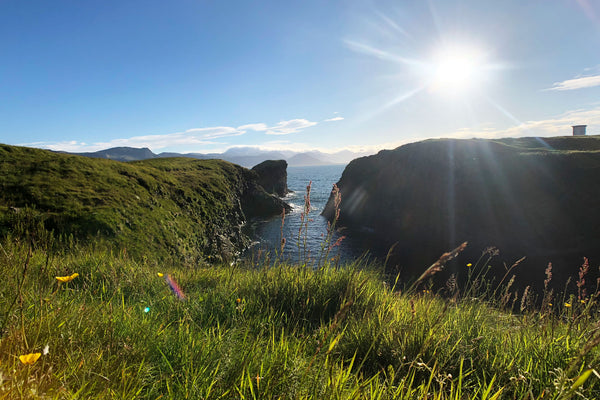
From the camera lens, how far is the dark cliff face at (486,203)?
25.6 meters

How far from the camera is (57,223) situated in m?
13.0

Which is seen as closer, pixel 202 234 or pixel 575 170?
pixel 202 234

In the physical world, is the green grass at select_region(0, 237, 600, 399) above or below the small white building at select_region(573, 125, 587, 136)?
below

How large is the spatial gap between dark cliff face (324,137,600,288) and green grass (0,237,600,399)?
72.0 ft

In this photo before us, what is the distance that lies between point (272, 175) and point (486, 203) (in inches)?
1883

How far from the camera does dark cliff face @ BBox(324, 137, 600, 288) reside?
1006 inches

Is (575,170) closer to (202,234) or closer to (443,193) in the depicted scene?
(443,193)

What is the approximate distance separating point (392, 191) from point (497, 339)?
39.6m

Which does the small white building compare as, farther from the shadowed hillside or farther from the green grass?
the green grass

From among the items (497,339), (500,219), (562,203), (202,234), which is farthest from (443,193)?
(497,339)

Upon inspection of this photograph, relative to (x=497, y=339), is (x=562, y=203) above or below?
below

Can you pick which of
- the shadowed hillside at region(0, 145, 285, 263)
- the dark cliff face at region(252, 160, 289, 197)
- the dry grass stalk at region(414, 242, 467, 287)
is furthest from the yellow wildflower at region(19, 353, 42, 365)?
the dark cliff face at region(252, 160, 289, 197)

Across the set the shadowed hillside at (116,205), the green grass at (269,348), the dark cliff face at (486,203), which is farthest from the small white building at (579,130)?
the green grass at (269,348)

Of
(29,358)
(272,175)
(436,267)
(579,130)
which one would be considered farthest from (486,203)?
(272,175)
